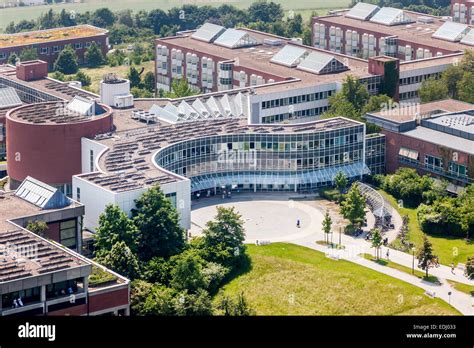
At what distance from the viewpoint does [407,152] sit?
98312 mm

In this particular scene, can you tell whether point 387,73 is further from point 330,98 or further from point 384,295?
point 384,295

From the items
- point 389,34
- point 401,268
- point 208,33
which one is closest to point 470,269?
point 401,268

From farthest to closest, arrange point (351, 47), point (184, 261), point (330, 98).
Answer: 1. point (351, 47)
2. point (330, 98)
3. point (184, 261)

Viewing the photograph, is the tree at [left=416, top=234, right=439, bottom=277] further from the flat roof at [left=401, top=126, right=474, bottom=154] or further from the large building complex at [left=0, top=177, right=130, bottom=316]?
the large building complex at [left=0, top=177, right=130, bottom=316]

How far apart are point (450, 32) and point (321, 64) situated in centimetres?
3071

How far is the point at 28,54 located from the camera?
15425 centimetres

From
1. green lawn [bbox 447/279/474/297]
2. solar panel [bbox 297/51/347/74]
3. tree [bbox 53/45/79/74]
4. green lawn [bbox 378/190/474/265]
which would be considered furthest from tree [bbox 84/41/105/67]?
green lawn [bbox 447/279/474/297]

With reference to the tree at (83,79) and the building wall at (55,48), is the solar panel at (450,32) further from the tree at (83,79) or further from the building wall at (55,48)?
the building wall at (55,48)

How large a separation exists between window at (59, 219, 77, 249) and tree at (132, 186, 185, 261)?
15.8 feet

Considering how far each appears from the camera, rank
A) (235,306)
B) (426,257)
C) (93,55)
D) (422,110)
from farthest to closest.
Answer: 1. (93,55)
2. (422,110)
3. (426,257)
4. (235,306)

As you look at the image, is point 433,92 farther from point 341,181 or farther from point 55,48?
point 55,48

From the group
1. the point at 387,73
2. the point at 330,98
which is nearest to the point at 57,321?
the point at 330,98

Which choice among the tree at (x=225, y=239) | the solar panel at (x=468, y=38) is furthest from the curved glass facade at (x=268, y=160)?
the solar panel at (x=468, y=38)

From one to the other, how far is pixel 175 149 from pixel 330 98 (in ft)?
95.8
